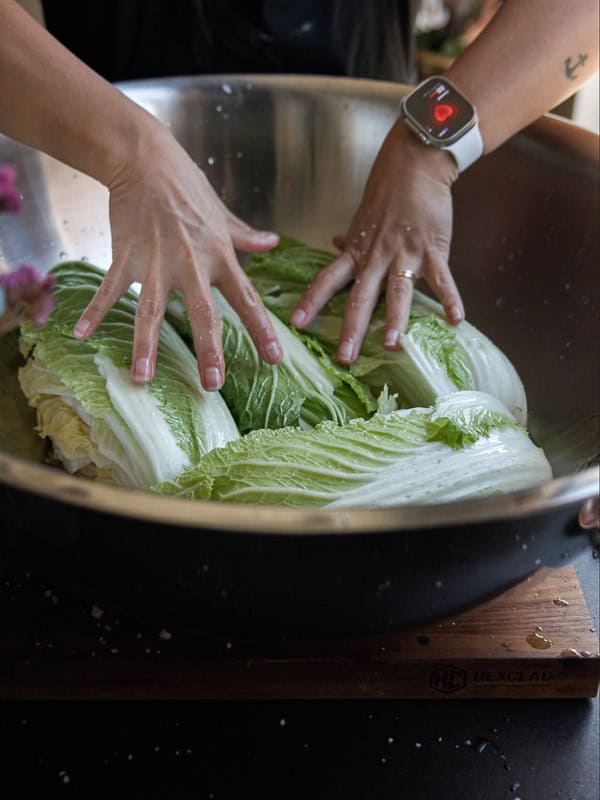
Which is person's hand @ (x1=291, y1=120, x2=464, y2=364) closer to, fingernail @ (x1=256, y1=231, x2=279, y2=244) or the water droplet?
fingernail @ (x1=256, y1=231, x2=279, y2=244)

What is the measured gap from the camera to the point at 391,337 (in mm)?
1093

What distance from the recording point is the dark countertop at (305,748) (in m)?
0.83

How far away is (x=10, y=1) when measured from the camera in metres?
0.96

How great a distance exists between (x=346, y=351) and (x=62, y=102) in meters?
0.47

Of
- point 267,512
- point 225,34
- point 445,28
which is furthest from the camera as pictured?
point 445,28

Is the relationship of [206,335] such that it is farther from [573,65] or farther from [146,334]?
[573,65]

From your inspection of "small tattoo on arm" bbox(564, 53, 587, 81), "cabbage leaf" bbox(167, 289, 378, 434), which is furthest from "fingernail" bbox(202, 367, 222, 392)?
"small tattoo on arm" bbox(564, 53, 587, 81)

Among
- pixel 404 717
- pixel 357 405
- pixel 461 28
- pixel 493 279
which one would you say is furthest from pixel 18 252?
pixel 461 28

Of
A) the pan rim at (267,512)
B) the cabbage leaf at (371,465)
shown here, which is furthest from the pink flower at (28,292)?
the cabbage leaf at (371,465)

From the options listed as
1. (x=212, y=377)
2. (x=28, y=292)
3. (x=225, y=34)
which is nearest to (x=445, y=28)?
(x=225, y=34)

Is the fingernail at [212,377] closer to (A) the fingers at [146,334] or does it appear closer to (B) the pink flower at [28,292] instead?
(A) the fingers at [146,334]

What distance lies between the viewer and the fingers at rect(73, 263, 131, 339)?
3.07 ft

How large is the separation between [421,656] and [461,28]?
3031 mm

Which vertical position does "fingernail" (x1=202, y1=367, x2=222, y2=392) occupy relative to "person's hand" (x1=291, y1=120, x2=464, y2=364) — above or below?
below
